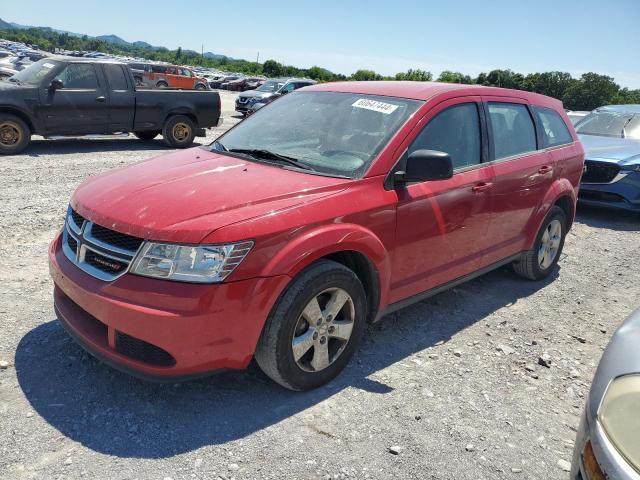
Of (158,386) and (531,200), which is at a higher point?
(531,200)

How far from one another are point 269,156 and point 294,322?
1.25 metres

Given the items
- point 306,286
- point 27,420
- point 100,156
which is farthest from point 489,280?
point 100,156

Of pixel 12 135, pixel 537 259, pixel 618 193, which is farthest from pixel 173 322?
pixel 12 135

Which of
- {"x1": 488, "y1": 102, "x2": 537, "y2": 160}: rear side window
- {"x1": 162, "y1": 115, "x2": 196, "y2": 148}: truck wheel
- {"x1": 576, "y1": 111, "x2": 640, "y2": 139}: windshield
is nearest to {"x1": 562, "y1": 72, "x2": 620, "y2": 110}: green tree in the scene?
{"x1": 576, "y1": 111, "x2": 640, "y2": 139}: windshield

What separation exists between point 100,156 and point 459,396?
8839mm

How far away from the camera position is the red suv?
2629 mm

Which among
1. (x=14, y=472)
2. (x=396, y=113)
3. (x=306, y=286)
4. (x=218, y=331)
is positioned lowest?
(x=14, y=472)

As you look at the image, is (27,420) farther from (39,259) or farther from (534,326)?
(534,326)

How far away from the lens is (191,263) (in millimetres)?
2617

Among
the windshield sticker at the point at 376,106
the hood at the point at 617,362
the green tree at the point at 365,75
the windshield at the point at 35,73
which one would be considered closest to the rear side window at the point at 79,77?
the windshield at the point at 35,73

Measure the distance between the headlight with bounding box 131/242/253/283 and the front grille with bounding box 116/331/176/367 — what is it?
14.3 inches

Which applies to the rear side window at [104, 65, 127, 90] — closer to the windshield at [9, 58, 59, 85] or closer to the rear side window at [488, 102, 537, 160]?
the windshield at [9, 58, 59, 85]

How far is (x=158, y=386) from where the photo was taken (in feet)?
10.3

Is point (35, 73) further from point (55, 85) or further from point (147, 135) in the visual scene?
point (147, 135)
